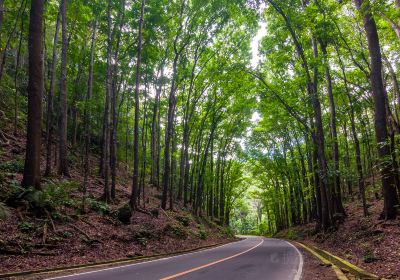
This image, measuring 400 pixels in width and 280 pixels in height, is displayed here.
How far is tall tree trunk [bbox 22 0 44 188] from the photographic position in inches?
440

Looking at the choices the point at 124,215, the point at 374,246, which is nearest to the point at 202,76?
the point at 124,215

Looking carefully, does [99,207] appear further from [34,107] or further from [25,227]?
[34,107]

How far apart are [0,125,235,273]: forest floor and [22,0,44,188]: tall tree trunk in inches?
27.3

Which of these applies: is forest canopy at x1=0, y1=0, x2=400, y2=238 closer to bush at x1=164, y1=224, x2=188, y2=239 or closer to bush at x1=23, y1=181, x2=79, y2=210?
bush at x1=23, y1=181, x2=79, y2=210

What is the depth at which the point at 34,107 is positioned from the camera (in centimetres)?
1144

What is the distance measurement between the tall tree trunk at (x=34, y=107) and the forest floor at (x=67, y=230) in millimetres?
694

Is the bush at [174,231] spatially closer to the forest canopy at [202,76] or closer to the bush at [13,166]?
the forest canopy at [202,76]

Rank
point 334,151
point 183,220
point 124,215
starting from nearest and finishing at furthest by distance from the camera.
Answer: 1. point 124,215
2. point 334,151
3. point 183,220

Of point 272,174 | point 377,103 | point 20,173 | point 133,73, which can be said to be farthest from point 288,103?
point 272,174

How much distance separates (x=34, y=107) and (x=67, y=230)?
478cm

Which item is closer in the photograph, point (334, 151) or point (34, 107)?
point (34, 107)

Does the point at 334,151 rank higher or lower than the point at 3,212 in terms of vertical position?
higher

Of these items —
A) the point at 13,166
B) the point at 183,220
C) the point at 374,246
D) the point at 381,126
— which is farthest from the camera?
the point at 183,220

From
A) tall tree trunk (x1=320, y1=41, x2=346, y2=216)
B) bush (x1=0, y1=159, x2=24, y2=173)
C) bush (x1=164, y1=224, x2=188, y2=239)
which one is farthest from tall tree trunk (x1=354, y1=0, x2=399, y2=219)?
bush (x1=0, y1=159, x2=24, y2=173)
